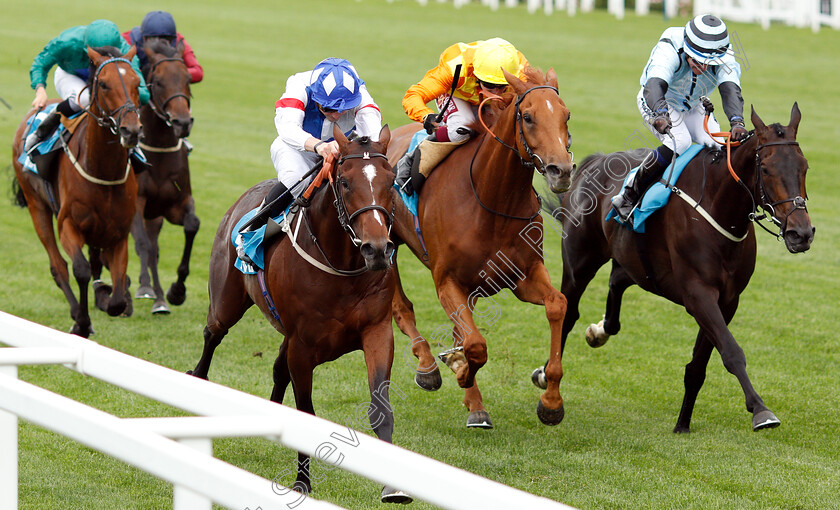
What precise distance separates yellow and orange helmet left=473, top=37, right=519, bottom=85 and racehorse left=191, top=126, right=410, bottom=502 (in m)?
1.44

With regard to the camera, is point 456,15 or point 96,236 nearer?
point 96,236

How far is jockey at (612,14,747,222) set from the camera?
5953 millimetres

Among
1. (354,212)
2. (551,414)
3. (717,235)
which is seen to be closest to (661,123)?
(717,235)

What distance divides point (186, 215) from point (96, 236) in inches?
54.5

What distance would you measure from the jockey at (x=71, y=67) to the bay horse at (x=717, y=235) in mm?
3896

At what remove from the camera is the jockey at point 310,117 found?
5023 millimetres

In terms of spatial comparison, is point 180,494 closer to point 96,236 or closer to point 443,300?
point 443,300

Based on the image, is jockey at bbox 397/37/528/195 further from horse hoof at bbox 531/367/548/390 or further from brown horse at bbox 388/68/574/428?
Answer: horse hoof at bbox 531/367/548/390

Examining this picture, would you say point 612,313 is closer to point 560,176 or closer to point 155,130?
point 560,176

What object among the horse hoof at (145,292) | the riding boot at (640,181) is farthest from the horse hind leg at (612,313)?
the horse hoof at (145,292)

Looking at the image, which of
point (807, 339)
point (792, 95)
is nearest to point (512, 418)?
point (807, 339)

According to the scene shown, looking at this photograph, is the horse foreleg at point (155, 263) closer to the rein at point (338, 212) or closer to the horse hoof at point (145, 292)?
the horse hoof at point (145, 292)

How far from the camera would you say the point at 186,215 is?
346 inches

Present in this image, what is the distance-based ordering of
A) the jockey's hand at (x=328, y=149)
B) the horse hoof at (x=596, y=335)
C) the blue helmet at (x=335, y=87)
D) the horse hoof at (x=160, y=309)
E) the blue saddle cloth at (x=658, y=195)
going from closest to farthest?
1. the jockey's hand at (x=328, y=149)
2. the blue helmet at (x=335, y=87)
3. the blue saddle cloth at (x=658, y=195)
4. the horse hoof at (x=596, y=335)
5. the horse hoof at (x=160, y=309)
